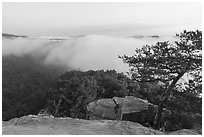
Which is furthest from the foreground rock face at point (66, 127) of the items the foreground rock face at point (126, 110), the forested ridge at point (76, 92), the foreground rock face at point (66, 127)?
the foreground rock face at point (126, 110)

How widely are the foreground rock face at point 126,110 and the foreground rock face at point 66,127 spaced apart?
11.3 feet

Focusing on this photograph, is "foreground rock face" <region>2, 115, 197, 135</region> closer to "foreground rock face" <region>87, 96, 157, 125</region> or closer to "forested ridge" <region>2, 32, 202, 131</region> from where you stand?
"forested ridge" <region>2, 32, 202, 131</region>

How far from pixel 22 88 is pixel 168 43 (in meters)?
Answer: 58.9

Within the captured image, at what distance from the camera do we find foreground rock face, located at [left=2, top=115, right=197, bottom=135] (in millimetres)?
8742

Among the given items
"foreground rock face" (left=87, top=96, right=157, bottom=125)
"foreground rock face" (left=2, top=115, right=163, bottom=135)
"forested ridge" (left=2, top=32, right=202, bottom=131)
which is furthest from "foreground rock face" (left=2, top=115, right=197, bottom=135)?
"foreground rock face" (left=87, top=96, right=157, bottom=125)

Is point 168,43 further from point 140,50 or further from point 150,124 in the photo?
point 150,124

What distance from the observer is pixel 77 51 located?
106938 mm

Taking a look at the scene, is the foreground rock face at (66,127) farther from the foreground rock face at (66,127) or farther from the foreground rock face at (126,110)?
the foreground rock face at (126,110)

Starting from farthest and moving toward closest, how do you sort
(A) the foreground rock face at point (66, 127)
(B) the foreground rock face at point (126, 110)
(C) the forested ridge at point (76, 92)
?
(B) the foreground rock face at point (126, 110)
(C) the forested ridge at point (76, 92)
(A) the foreground rock face at point (66, 127)

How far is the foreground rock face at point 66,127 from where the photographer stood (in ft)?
28.7

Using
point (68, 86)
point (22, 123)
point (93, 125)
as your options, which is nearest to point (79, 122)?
point (93, 125)

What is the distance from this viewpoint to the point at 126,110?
13.9 metres

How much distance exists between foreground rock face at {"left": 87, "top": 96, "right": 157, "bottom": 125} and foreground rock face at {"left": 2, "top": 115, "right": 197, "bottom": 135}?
11.3ft

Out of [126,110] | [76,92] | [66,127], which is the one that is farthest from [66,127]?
A: [76,92]
